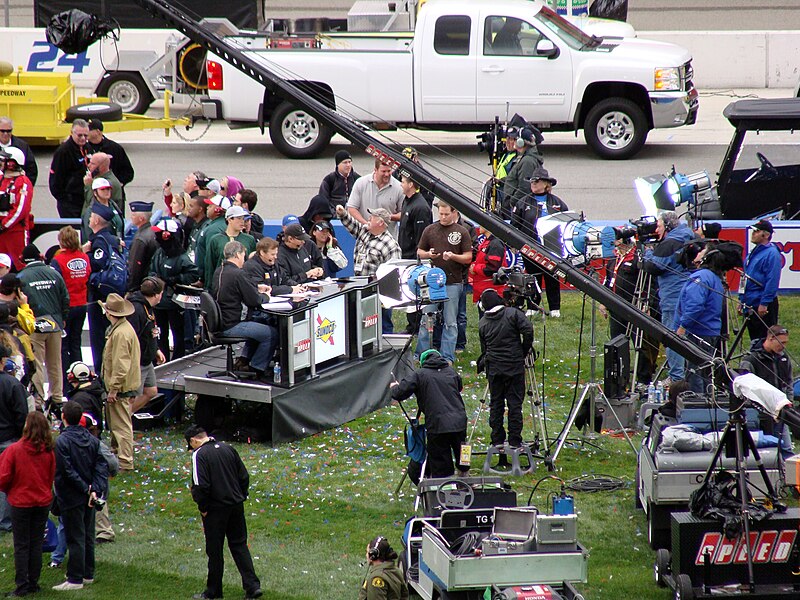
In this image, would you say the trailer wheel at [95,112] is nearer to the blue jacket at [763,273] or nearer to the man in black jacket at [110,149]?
the man in black jacket at [110,149]

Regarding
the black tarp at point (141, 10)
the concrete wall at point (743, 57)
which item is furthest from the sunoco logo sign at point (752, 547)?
the black tarp at point (141, 10)

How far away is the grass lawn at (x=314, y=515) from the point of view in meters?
9.60

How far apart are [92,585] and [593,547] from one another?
3991 mm

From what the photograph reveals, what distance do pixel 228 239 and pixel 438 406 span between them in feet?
12.8

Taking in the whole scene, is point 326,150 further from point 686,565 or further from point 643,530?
point 686,565

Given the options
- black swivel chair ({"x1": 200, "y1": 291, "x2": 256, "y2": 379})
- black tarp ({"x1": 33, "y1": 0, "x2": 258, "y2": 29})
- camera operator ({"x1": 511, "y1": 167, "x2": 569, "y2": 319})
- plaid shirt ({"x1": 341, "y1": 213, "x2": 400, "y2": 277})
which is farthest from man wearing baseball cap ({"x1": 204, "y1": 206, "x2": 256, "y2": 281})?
black tarp ({"x1": 33, "y1": 0, "x2": 258, "y2": 29})

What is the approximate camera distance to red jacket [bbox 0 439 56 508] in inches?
368

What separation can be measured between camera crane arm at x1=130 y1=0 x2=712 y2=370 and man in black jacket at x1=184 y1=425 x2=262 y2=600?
262 cm

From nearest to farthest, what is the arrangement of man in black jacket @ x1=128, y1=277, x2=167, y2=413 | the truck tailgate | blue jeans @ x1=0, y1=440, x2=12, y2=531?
blue jeans @ x1=0, y1=440, x2=12, y2=531 < man in black jacket @ x1=128, y1=277, x2=167, y2=413 < the truck tailgate

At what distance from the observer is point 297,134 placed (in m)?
21.7

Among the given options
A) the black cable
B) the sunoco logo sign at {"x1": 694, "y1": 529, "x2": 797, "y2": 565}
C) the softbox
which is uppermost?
the softbox

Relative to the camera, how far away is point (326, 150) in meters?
22.4

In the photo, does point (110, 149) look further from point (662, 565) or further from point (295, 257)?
point (662, 565)

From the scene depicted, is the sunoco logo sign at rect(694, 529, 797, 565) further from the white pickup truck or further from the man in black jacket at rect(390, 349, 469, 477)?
the white pickup truck
